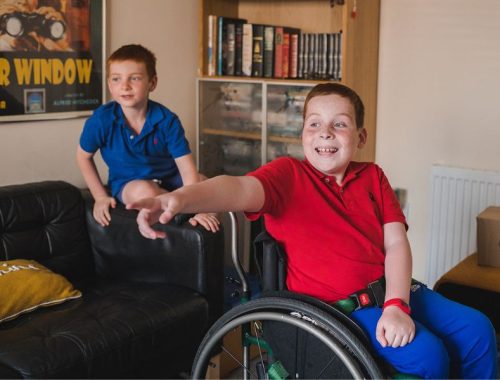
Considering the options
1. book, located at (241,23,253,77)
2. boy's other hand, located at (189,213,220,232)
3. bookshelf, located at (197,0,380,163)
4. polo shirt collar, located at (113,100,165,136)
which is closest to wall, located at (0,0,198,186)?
bookshelf, located at (197,0,380,163)

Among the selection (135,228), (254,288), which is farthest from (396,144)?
(135,228)

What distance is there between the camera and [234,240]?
7.01 feet

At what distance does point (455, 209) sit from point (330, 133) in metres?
1.85

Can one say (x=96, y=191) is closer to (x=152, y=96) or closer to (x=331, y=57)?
(x=152, y=96)

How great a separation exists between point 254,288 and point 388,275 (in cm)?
175

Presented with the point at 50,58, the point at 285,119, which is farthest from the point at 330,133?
the point at 285,119

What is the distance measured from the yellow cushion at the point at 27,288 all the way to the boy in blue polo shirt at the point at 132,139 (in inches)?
15.5

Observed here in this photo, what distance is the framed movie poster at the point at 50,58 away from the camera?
9.81ft

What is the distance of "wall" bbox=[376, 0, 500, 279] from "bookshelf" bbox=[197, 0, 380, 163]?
0.08 m

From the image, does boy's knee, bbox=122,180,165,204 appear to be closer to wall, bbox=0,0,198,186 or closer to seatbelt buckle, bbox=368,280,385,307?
wall, bbox=0,0,198,186

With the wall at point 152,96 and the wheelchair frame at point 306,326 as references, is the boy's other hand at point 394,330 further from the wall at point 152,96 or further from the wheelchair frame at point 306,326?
the wall at point 152,96

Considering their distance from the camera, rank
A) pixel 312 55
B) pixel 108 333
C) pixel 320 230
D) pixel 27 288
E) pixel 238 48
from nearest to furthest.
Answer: pixel 320 230, pixel 108 333, pixel 27 288, pixel 312 55, pixel 238 48

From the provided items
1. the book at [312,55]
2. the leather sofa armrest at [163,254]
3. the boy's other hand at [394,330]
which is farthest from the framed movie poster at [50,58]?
the boy's other hand at [394,330]

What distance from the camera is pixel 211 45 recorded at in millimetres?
3885
